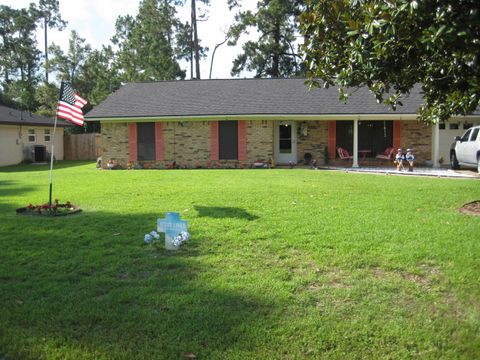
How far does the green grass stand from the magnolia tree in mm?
1847

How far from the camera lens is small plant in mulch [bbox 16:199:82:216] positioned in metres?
8.08

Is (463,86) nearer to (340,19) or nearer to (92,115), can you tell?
(340,19)

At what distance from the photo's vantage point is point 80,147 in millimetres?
31359

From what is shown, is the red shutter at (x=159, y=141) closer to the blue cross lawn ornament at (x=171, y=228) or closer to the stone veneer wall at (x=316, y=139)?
the stone veneer wall at (x=316, y=139)

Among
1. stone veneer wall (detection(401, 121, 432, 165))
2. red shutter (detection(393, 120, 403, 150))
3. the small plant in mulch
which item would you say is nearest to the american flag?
the small plant in mulch

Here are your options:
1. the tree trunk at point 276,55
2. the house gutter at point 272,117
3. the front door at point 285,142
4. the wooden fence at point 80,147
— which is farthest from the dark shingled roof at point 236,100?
the tree trunk at point 276,55

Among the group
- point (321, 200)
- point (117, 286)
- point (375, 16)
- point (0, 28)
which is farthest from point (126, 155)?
point (0, 28)

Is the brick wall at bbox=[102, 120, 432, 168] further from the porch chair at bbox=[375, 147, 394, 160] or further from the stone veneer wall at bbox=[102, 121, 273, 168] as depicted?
the porch chair at bbox=[375, 147, 394, 160]

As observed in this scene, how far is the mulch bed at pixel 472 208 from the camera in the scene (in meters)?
7.72

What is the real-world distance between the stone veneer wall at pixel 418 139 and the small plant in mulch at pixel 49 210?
1606cm

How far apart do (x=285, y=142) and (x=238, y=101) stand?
2.95m

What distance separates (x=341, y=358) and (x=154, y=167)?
18.3 metres

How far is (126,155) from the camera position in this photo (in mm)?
21328

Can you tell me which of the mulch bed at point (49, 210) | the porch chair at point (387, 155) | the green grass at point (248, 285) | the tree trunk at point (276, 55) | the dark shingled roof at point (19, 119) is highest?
the tree trunk at point (276, 55)
